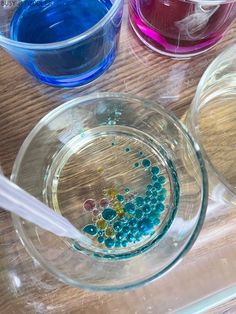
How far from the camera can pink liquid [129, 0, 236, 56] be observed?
582 millimetres

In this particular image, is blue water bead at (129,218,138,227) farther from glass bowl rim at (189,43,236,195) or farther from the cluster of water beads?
glass bowl rim at (189,43,236,195)

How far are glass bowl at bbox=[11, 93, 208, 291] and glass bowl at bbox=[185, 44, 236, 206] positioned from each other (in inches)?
1.7

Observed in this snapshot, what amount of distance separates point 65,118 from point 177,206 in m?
0.18

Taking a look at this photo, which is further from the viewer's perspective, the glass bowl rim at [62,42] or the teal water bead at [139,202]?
the teal water bead at [139,202]

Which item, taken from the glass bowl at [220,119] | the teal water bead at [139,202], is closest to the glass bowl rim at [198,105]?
the glass bowl at [220,119]

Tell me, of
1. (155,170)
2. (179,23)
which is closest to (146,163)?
(155,170)

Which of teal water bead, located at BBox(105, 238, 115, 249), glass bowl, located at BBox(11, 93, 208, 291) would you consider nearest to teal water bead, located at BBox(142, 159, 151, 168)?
glass bowl, located at BBox(11, 93, 208, 291)

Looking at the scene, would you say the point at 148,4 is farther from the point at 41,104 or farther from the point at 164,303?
the point at 164,303

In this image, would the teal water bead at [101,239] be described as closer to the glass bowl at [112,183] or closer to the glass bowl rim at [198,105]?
the glass bowl at [112,183]

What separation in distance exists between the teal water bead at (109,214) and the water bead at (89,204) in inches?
0.6

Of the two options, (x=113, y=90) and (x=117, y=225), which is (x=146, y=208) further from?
(x=113, y=90)

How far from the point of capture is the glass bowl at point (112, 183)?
23.2 inches

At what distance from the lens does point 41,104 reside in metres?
0.65

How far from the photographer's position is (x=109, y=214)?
0.64 m
